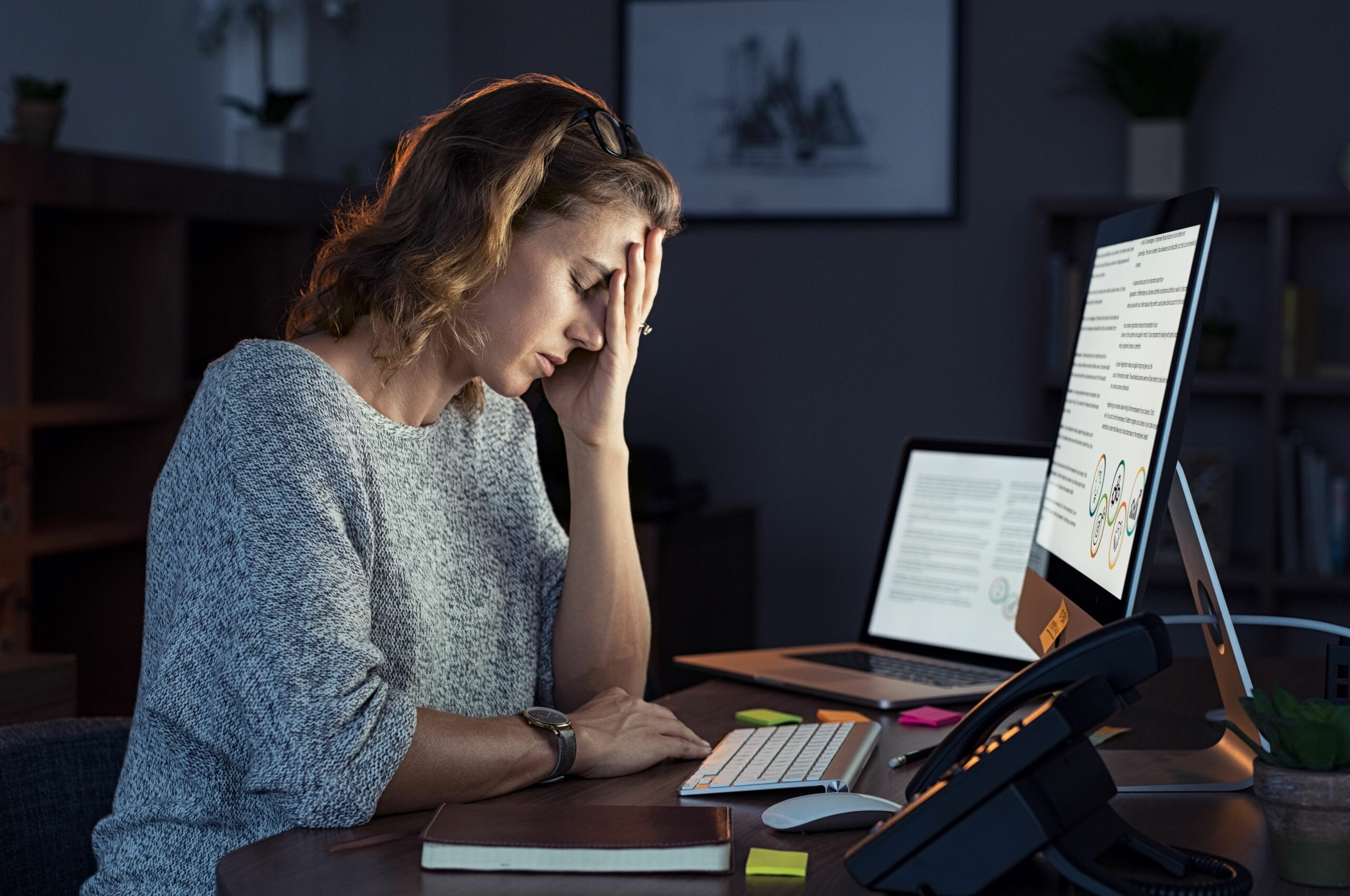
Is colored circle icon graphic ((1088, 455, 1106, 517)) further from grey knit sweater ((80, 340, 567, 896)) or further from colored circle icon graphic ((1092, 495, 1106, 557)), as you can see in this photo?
grey knit sweater ((80, 340, 567, 896))

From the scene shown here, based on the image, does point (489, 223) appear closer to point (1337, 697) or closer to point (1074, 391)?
point (1074, 391)

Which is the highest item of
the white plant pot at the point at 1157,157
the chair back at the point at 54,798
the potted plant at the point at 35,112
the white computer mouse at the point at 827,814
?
the white plant pot at the point at 1157,157

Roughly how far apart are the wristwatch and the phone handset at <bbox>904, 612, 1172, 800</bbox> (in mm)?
349

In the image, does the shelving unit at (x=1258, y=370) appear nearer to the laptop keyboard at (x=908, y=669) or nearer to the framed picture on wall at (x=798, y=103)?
the framed picture on wall at (x=798, y=103)

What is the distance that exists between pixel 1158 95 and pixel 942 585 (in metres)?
2.37

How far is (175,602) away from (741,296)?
310cm

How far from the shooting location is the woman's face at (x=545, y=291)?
53.2 inches

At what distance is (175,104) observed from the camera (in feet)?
11.0

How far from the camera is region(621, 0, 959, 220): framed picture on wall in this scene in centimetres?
390

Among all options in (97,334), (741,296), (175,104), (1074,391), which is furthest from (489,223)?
(741,296)

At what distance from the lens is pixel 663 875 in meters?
0.89

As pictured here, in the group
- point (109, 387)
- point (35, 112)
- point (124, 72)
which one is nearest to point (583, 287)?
point (35, 112)

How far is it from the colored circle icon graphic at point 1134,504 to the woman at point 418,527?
1.48 ft

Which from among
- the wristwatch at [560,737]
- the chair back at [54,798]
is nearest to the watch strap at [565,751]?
the wristwatch at [560,737]
